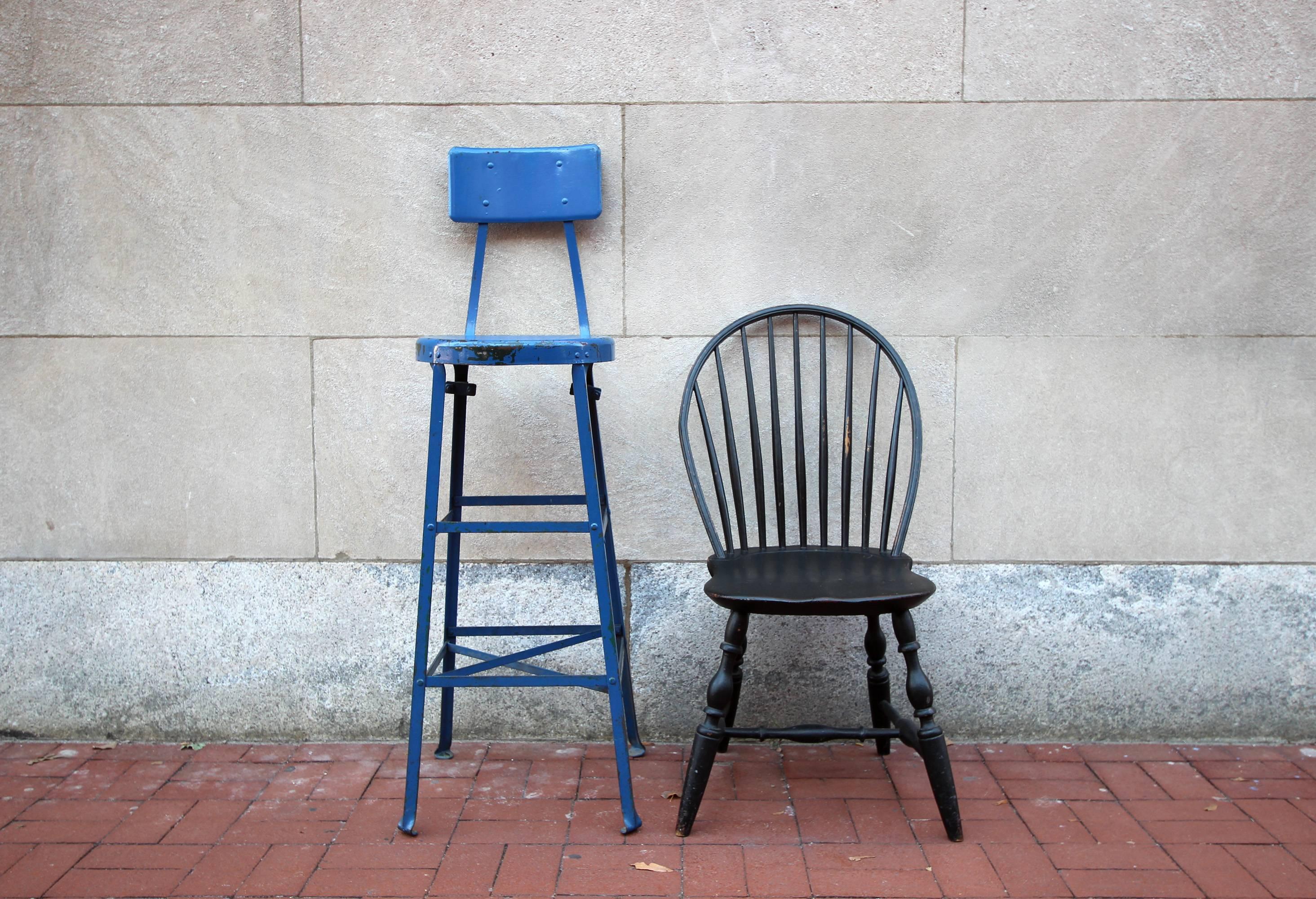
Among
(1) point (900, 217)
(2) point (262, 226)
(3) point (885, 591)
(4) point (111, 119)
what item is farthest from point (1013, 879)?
(4) point (111, 119)

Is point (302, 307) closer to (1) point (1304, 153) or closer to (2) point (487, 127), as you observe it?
(2) point (487, 127)

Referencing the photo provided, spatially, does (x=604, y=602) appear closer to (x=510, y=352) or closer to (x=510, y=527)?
(x=510, y=527)

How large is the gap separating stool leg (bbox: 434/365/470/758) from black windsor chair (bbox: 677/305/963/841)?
1.89 ft

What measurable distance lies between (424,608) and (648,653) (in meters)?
0.76

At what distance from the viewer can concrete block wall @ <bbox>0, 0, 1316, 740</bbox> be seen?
2.84 m

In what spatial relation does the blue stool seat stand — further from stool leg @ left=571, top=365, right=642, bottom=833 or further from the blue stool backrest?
the blue stool backrest

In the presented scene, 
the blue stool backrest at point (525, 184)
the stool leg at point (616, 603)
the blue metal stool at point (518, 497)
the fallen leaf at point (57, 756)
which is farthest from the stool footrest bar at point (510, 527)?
the fallen leaf at point (57, 756)

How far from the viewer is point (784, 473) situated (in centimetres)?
298

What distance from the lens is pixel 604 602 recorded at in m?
2.51

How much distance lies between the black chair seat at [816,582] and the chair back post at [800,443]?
7cm

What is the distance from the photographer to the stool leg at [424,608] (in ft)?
8.06

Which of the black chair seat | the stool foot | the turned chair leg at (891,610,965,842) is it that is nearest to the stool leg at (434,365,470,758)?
the stool foot

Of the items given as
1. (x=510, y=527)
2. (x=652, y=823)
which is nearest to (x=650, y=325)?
(x=510, y=527)

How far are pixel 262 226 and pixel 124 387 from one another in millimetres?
595
